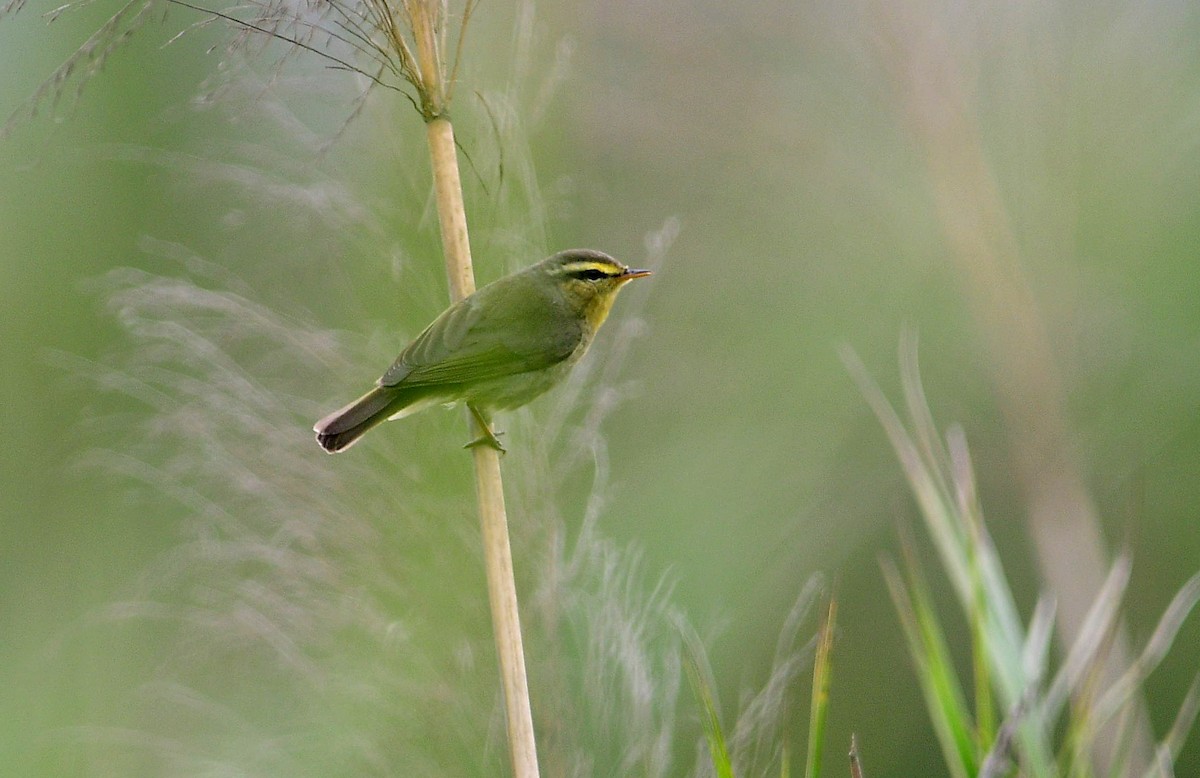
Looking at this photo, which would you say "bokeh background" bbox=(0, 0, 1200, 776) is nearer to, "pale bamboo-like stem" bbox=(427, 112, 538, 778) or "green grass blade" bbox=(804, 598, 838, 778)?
"pale bamboo-like stem" bbox=(427, 112, 538, 778)

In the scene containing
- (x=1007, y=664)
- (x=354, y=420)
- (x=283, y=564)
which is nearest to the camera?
(x=1007, y=664)

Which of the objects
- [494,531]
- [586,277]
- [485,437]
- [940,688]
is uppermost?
[586,277]

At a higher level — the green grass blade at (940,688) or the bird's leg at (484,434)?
the bird's leg at (484,434)

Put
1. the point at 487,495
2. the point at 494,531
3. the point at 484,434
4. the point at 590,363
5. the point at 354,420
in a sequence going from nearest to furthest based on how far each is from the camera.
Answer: the point at 494,531
the point at 487,495
the point at 354,420
the point at 484,434
the point at 590,363

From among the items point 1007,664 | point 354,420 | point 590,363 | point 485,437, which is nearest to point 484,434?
point 485,437

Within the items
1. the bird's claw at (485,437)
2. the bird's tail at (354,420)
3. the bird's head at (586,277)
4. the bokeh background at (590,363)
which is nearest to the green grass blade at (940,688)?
the bokeh background at (590,363)

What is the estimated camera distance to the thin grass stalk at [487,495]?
1.52 metres

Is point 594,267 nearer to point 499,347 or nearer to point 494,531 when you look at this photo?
point 499,347

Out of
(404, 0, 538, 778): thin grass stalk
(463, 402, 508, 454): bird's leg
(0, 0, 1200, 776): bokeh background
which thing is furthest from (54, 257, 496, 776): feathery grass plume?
(404, 0, 538, 778): thin grass stalk

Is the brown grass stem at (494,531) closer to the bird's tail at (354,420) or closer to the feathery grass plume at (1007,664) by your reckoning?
the bird's tail at (354,420)

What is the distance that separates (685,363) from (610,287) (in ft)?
6.05

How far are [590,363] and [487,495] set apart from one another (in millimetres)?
1077

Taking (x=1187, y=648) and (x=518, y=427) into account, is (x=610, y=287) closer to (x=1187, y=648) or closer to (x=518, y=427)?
(x=518, y=427)

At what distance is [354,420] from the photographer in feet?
6.67
